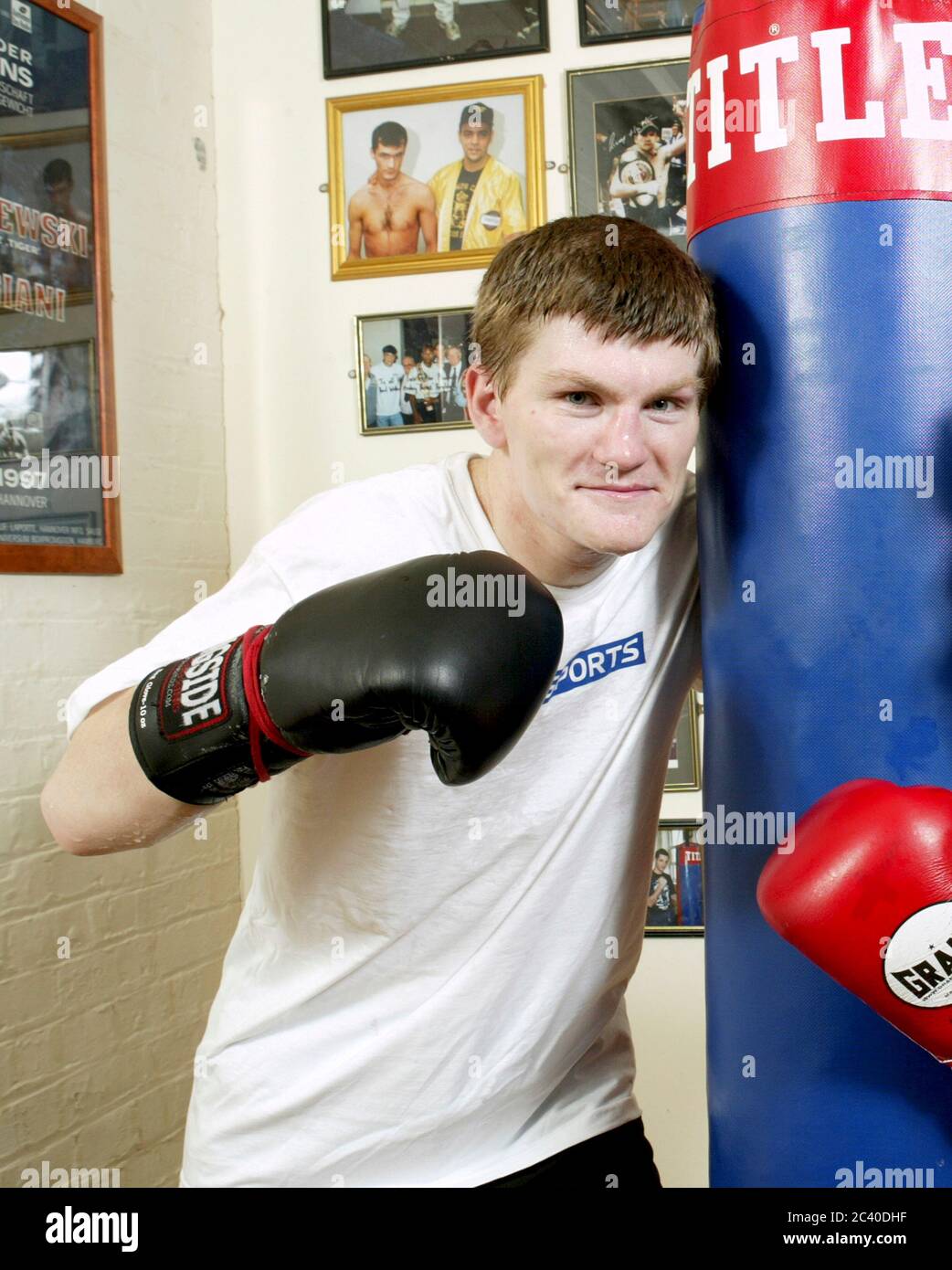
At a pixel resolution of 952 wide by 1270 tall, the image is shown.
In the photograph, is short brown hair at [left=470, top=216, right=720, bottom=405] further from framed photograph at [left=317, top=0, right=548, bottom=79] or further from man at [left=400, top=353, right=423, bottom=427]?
framed photograph at [left=317, top=0, right=548, bottom=79]

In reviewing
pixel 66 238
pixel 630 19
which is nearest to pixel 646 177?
pixel 630 19

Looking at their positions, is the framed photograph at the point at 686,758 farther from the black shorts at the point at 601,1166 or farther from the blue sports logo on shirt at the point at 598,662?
the blue sports logo on shirt at the point at 598,662

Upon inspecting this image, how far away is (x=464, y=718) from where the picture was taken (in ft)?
2.96

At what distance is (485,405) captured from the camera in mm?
1228

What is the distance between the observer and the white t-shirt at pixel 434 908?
1.20m

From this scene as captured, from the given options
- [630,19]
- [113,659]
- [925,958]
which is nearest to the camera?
[925,958]

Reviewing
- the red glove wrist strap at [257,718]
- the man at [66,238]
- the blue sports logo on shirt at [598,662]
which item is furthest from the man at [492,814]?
the man at [66,238]

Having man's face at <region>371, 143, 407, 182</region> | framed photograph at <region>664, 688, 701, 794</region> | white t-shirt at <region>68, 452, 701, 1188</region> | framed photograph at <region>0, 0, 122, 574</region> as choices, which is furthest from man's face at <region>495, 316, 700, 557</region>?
man's face at <region>371, 143, 407, 182</region>

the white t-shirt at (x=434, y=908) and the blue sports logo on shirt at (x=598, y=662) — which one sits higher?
the blue sports logo on shirt at (x=598, y=662)

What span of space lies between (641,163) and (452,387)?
0.63m

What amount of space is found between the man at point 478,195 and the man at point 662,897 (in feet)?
4.64

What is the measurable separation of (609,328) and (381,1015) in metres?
0.70

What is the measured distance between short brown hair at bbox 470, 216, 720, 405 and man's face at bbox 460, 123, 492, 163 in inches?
66.5

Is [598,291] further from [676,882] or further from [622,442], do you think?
[676,882]
